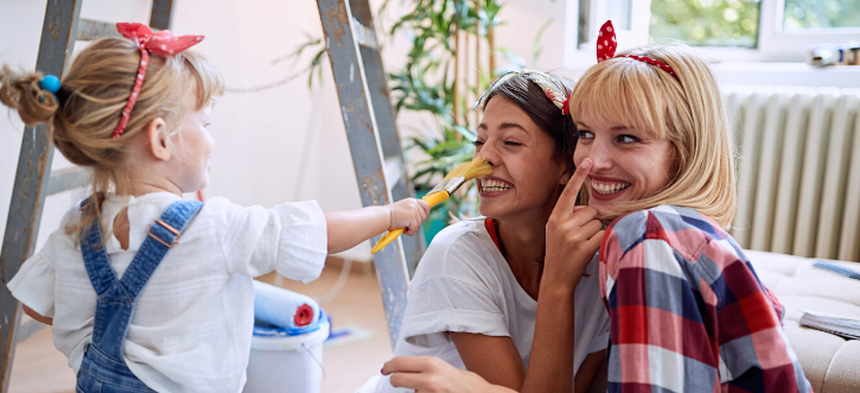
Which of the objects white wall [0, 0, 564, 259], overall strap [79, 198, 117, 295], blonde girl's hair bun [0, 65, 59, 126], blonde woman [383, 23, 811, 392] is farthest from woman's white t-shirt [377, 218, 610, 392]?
white wall [0, 0, 564, 259]

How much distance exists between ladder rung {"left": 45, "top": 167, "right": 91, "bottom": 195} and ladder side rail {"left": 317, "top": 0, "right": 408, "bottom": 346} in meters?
0.70

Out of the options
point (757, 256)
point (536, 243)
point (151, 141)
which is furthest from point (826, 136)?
point (151, 141)

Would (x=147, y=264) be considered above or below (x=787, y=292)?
above

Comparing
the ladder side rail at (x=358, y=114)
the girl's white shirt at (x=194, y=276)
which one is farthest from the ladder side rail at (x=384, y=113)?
the girl's white shirt at (x=194, y=276)

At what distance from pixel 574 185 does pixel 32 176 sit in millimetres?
1333

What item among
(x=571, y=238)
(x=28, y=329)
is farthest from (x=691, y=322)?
(x=28, y=329)

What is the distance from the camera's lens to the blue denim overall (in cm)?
97

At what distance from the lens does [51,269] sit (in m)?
1.07

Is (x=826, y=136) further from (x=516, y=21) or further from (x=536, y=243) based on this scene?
(x=536, y=243)

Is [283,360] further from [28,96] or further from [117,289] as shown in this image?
[28,96]

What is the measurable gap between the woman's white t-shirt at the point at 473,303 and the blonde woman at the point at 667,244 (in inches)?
4.4

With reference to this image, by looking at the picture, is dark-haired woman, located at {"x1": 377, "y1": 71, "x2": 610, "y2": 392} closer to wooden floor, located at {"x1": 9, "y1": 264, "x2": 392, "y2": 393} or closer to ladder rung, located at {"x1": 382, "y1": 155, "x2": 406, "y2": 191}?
ladder rung, located at {"x1": 382, "y1": 155, "x2": 406, "y2": 191}

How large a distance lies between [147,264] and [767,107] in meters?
2.38

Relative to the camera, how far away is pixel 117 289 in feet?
3.21
